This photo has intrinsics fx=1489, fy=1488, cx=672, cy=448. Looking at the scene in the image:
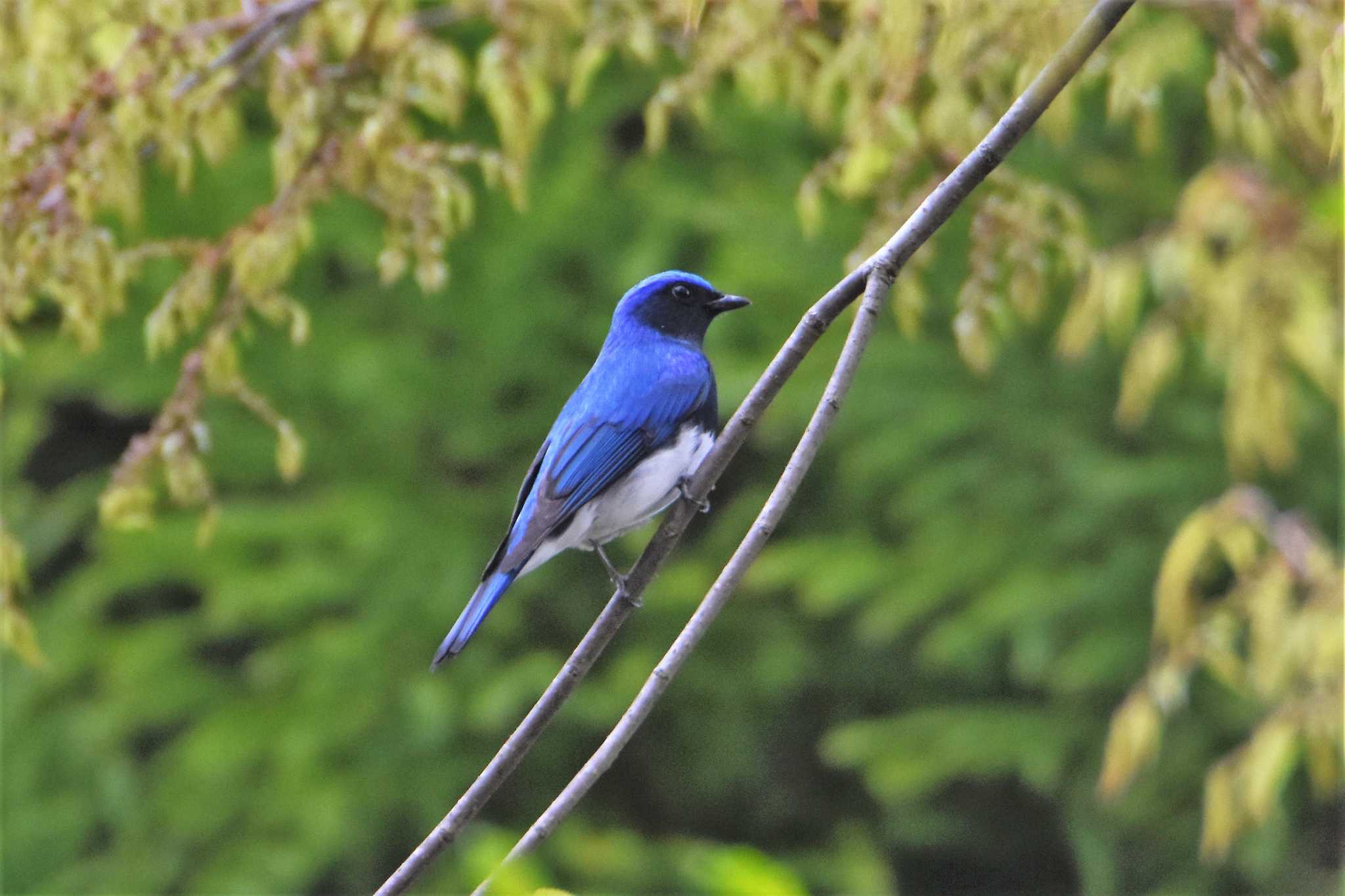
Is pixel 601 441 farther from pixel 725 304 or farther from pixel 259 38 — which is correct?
pixel 259 38

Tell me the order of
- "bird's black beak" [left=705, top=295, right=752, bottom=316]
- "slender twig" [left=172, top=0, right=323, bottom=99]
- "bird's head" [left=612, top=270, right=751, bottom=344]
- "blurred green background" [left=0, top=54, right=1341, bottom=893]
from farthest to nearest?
"blurred green background" [left=0, top=54, right=1341, bottom=893], "bird's head" [left=612, top=270, right=751, bottom=344], "bird's black beak" [left=705, top=295, right=752, bottom=316], "slender twig" [left=172, top=0, right=323, bottom=99]

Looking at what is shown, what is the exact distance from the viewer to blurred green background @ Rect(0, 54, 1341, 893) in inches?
233

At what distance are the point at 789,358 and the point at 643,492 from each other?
3.85 ft

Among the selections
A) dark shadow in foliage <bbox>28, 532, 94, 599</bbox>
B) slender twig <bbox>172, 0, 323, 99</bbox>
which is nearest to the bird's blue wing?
slender twig <bbox>172, 0, 323, 99</bbox>

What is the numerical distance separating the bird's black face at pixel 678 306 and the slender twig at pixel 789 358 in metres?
1.23

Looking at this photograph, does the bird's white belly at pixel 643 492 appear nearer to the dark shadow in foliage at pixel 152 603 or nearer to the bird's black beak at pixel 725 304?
the bird's black beak at pixel 725 304

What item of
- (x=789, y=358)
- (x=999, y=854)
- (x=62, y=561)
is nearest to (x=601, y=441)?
(x=789, y=358)

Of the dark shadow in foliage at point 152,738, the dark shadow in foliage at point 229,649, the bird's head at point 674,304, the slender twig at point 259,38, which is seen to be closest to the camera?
the slender twig at point 259,38

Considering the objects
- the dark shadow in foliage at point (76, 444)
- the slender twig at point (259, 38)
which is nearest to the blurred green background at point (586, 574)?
the dark shadow in foliage at point (76, 444)

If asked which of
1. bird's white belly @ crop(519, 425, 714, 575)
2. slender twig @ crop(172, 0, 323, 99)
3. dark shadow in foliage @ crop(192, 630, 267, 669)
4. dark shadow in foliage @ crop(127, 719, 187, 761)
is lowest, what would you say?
dark shadow in foliage @ crop(127, 719, 187, 761)

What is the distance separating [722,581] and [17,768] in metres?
5.30

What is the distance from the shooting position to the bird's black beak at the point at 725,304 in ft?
10.7

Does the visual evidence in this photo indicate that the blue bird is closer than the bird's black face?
Yes

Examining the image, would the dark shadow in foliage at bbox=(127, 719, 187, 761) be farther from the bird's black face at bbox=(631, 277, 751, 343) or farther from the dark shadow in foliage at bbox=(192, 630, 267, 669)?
the bird's black face at bbox=(631, 277, 751, 343)
